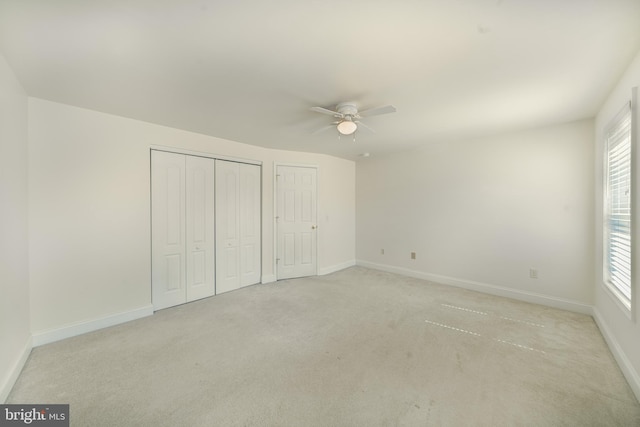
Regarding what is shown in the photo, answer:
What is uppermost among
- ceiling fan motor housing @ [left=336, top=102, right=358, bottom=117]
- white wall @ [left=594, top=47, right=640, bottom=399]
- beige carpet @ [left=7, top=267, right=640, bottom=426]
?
ceiling fan motor housing @ [left=336, top=102, right=358, bottom=117]

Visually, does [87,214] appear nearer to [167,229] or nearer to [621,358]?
[167,229]

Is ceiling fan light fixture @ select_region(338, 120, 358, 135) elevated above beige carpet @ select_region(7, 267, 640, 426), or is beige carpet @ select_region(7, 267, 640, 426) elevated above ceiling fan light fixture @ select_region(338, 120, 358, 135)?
ceiling fan light fixture @ select_region(338, 120, 358, 135)

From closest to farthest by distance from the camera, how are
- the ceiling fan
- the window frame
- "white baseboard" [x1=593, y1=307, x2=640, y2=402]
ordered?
"white baseboard" [x1=593, y1=307, x2=640, y2=402] → the window frame → the ceiling fan

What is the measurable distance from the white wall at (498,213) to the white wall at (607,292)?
0.70ft

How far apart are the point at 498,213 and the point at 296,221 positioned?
320 centimetres

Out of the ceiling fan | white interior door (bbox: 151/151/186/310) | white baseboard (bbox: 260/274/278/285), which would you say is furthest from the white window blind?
white interior door (bbox: 151/151/186/310)

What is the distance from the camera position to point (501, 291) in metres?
3.63

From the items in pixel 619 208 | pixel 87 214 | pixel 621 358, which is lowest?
pixel 621 358

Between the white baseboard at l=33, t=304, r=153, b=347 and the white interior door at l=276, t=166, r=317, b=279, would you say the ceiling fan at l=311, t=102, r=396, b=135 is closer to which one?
the white interior door at l=276, t=166, r=317, b=279

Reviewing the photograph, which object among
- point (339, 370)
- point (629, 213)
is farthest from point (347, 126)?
point (629, 213)

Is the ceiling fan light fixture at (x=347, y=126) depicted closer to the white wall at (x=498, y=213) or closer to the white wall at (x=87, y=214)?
the white wall at (x=87, y=214)

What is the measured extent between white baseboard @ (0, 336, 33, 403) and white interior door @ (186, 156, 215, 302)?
1.45 metres

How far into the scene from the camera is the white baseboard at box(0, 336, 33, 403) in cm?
168

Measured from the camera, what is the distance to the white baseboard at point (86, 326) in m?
2.39
